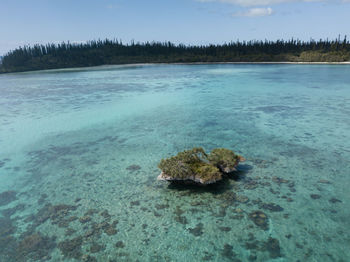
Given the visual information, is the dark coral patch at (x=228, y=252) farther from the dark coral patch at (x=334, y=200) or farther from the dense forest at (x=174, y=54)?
the dense forest at (x=174, y=54)

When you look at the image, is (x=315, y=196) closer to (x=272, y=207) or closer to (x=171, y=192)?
(x=272, y=207)

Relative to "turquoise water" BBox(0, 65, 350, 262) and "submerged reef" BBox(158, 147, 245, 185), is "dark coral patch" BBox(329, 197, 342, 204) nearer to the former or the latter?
"turquoise water" BBox(0, 65, 350, 262)

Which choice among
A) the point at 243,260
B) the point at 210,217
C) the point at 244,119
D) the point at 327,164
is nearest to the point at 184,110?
the point at 244,119

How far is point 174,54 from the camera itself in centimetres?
12162

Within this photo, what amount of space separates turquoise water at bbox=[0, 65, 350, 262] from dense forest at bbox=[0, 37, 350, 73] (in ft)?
246

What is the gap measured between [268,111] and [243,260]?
18.5 metres

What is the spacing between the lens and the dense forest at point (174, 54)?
87.4 m

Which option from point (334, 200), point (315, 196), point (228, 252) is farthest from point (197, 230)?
point (334, 200)

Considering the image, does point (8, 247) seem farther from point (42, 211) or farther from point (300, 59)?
point (300, 59)

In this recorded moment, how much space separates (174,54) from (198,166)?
11711 cm

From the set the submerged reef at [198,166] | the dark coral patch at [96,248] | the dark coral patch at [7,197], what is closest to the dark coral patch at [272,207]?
the submerged reef at [198,166]

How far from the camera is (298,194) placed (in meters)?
9.91

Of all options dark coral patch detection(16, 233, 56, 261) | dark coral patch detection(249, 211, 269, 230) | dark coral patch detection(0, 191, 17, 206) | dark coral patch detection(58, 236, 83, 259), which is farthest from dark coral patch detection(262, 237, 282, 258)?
→ dark coral patch detection(0, 191, 17, 206)

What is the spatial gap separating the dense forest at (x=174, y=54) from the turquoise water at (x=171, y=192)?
74.9m
